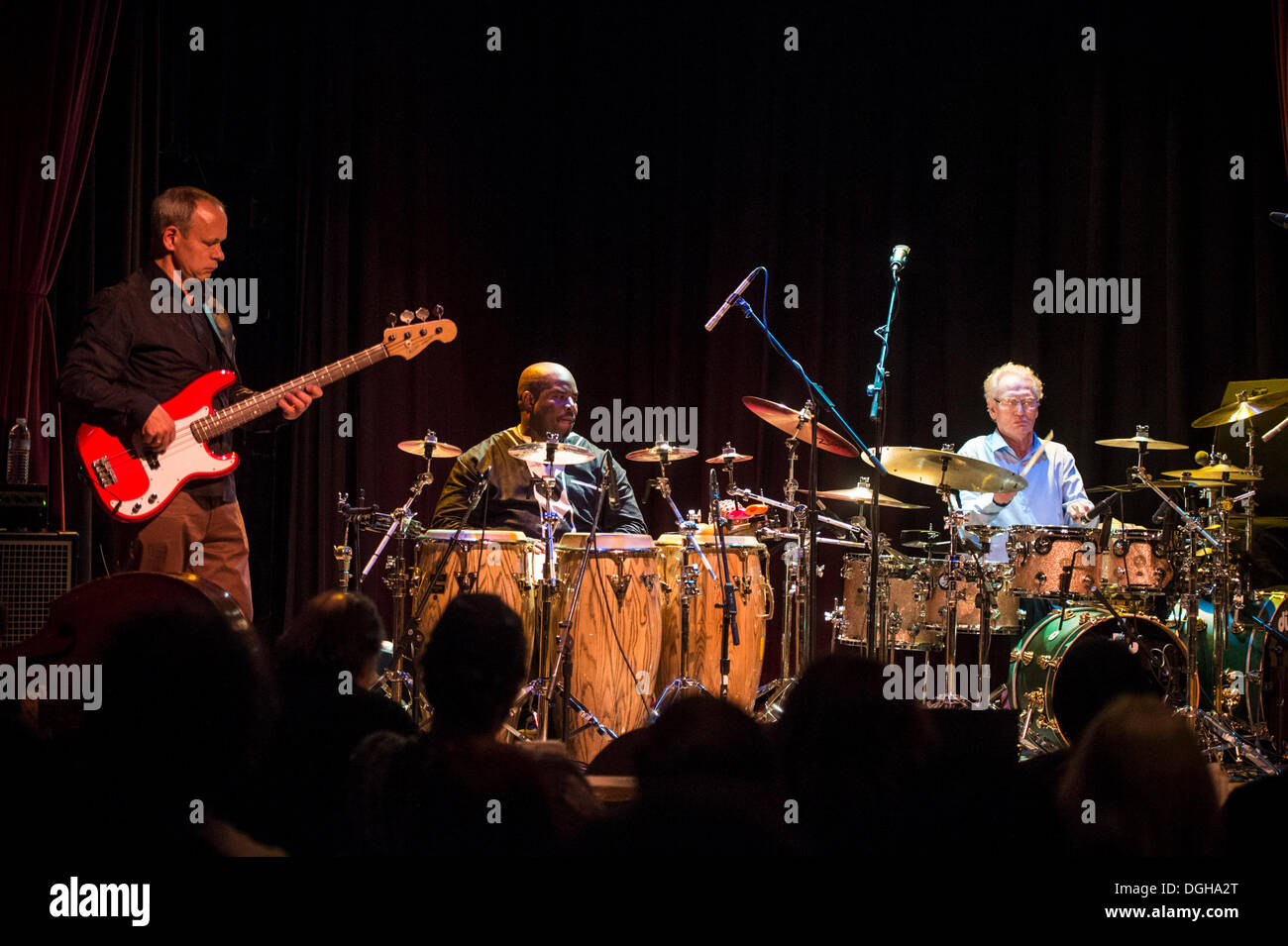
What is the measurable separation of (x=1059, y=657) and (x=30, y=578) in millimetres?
4364

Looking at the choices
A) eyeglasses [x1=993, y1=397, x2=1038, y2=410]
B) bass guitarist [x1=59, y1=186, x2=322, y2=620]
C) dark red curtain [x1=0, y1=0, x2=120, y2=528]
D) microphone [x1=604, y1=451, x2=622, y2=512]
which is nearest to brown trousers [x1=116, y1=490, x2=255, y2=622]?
bass guitarist [x1=59, y1=186, x2=322, y2=620]

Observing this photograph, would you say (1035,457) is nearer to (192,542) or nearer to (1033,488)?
(1033,488)

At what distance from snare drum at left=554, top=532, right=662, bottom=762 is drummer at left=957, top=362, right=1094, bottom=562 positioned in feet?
6.86

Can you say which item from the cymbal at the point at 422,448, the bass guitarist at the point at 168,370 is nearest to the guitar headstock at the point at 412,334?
the cymbal at the point at 422,448

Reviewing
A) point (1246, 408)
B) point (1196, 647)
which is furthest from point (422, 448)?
point (1246, 408)

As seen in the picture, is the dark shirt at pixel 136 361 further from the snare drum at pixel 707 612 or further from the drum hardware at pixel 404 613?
the snare drum at pixel 707 612

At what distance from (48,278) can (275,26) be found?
6.89 ft

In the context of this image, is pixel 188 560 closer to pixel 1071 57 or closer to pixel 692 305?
pixel 692 305

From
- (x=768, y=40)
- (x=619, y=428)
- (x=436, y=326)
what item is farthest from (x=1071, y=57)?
(x=436, y=326)

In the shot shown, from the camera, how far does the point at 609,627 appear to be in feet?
18.4

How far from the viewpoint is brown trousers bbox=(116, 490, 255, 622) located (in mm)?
4285

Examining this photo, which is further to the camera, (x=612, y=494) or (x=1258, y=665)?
(x=612, y=494)

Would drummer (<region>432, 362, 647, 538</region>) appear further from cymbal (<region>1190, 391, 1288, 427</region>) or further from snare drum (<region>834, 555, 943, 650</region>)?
cymbal (<region>1190, 391, 1288, 427</region>)

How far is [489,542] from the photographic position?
217 inches
